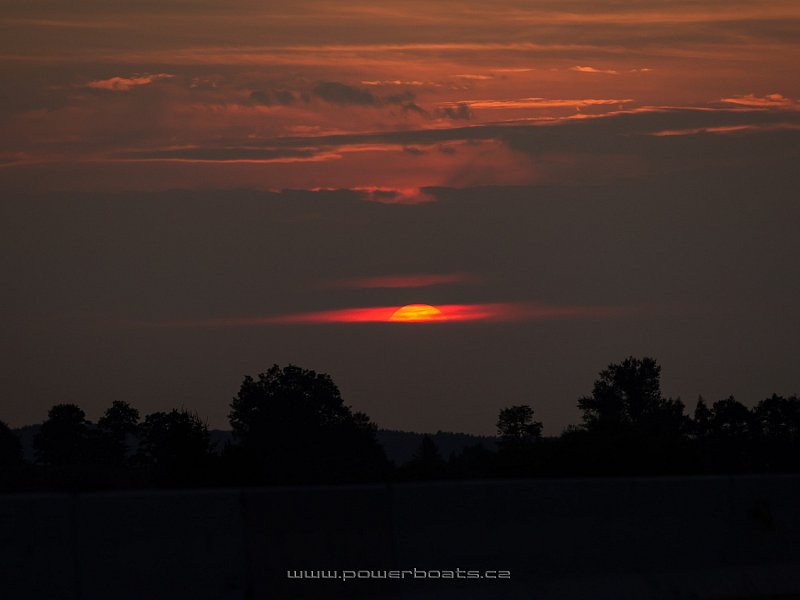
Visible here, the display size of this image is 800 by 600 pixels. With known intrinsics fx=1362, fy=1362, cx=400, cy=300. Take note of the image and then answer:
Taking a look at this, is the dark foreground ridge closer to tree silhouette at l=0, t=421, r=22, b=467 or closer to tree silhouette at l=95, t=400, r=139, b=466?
tree silhouette at l=0, t=421, r=22, b=467

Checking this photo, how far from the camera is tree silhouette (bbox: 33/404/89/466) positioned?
12375 centimetres

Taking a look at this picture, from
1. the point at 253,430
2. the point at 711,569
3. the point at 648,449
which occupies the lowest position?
the point at 711,569

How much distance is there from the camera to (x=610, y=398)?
13550cm

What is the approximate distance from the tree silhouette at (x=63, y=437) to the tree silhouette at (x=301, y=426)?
15.1 m

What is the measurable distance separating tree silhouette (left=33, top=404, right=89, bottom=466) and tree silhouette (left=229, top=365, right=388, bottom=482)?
15.1 metres

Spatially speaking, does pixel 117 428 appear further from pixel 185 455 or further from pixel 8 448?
pixel 185 455

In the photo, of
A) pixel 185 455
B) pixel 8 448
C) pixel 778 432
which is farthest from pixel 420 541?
pixel 778 432

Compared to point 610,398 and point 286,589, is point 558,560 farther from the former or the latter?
point 610,398

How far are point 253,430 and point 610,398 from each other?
3736cm

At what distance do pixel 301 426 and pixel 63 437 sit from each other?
85.5ft

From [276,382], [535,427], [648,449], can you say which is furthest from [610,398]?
[648,449]

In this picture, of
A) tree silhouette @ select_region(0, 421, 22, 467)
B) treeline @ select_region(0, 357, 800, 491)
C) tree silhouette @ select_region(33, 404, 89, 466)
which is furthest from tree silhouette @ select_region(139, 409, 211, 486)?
tree silhouette @ select_region(33, 404, 89, 466)

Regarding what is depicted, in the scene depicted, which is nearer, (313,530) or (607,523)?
(313,530)

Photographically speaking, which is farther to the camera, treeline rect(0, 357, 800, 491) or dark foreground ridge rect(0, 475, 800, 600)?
treeline rect(0, 357, 800, 491)
